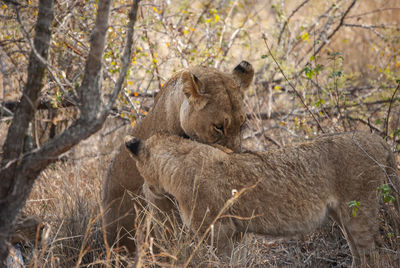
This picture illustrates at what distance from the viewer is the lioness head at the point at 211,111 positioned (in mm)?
3918

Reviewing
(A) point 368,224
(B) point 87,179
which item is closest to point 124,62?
(A) point 368,224

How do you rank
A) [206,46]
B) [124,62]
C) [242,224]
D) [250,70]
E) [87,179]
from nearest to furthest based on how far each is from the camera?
[124,62]
[242,224]
[250,70]
[87,179]
[206,46]

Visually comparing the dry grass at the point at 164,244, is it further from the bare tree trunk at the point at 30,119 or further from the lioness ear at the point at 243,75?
the lioness ear at the point at 243,75

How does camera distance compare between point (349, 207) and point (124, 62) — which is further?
point (349, 207)

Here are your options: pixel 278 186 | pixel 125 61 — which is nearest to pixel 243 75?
pixel 278 186

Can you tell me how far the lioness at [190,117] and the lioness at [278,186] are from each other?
36cm

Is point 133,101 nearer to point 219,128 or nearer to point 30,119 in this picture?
point 219,128

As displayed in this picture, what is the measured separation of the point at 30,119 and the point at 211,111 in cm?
144

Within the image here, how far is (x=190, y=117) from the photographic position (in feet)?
13.0

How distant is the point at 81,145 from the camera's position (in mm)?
7961

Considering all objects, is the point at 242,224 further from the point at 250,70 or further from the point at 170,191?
the point at 250,70

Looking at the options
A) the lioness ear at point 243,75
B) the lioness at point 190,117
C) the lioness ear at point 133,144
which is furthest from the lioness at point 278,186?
the lioness ear at point 243,75

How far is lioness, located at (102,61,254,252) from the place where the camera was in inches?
155

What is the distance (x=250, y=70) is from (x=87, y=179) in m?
2.89
